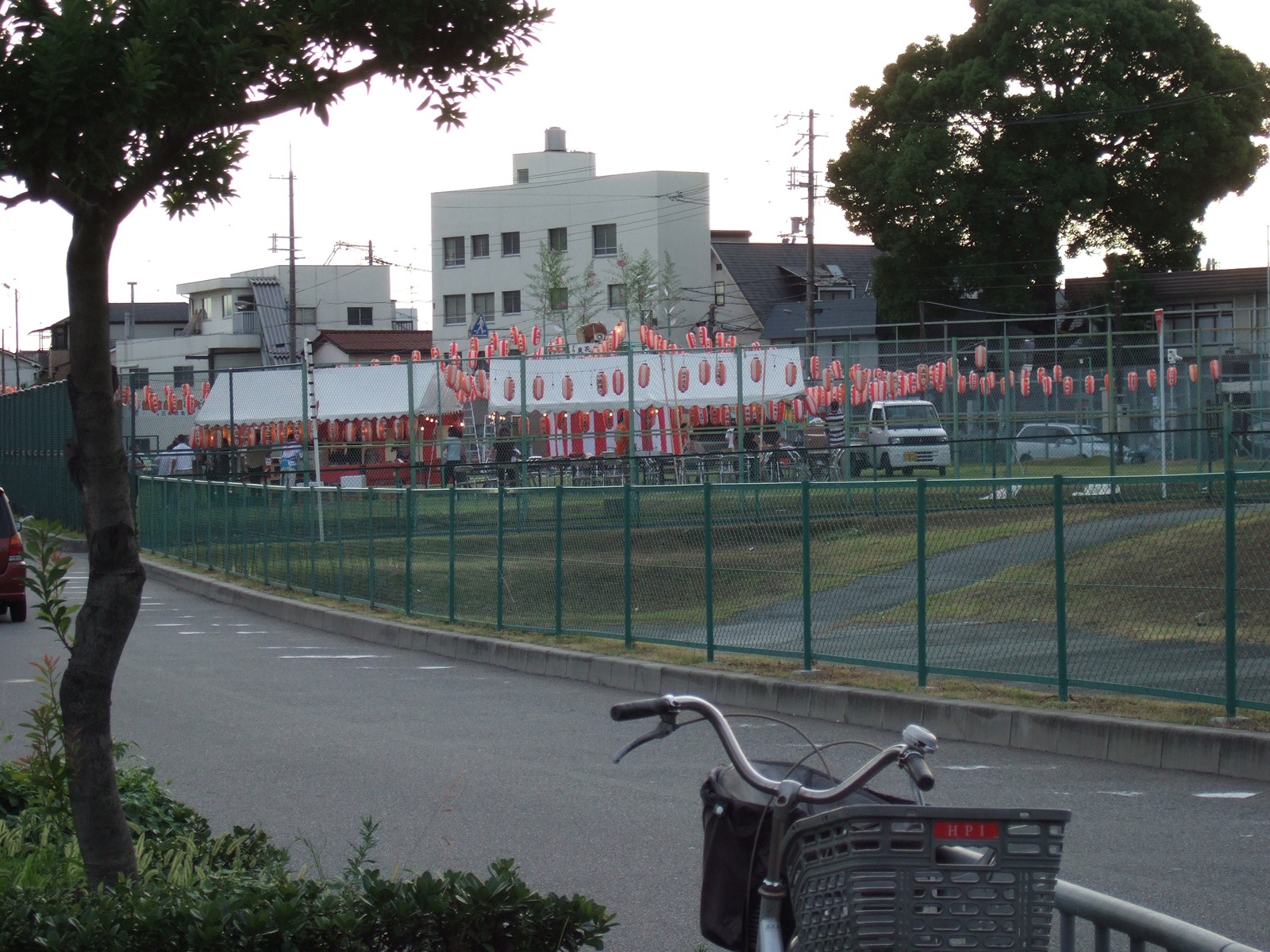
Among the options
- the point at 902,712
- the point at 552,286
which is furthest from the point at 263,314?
the point at 902,712

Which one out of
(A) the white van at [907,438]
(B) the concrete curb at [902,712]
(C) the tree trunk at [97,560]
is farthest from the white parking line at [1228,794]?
(A) the white van at [907,438]

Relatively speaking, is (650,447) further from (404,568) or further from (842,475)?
(404,568)

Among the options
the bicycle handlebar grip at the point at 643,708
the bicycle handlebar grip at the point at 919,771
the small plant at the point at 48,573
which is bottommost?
the bicycle handlebar grip at the point at 919,771

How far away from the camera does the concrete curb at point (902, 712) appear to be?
8383 mm

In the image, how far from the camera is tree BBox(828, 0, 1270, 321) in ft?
157

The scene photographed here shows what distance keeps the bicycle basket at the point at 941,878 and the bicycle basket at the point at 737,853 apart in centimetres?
39

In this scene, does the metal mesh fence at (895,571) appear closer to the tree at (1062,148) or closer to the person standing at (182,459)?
the person standing at (182,459)

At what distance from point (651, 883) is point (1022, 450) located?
2873cm

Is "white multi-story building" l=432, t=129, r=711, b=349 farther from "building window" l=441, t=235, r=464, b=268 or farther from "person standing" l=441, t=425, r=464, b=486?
"person standing" l=441, t=425, r=464, b=486

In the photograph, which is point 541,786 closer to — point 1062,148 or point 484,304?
point 1062,148

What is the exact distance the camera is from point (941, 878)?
2477mm

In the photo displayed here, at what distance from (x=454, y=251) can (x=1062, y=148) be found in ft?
96.2

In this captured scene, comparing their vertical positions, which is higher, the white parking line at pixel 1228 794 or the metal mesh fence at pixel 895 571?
the metal mesh fence at pixel 895 571

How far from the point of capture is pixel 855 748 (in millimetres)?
9117
